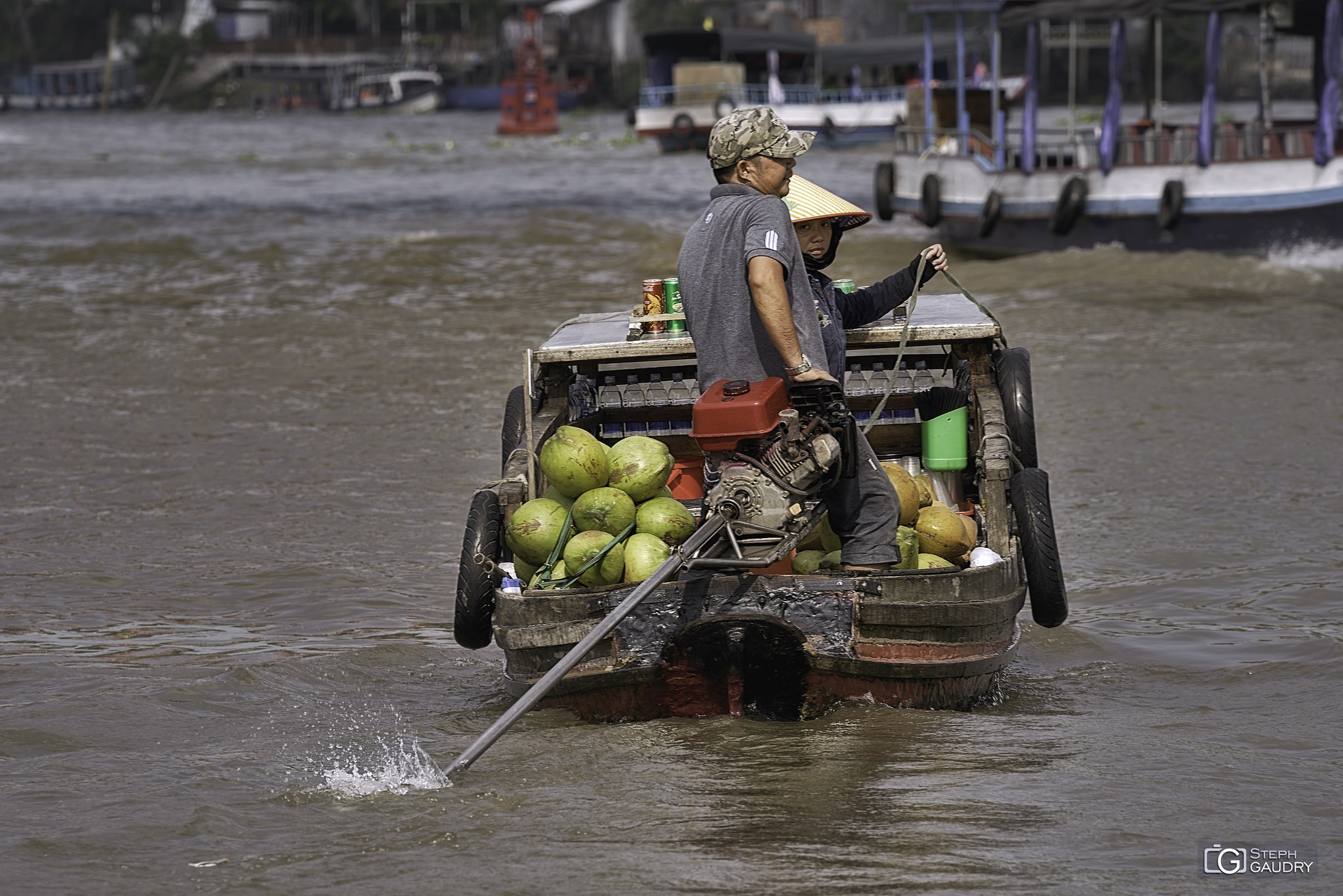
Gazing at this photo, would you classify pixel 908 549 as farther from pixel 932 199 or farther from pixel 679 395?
pixel 932 199

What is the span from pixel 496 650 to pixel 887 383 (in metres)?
2.00

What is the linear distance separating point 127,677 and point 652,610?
94.4 inches

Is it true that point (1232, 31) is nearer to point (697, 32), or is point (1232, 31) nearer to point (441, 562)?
point (441, 562)

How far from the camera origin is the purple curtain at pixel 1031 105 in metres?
19.5

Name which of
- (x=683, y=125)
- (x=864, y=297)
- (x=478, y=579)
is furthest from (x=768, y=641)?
(x=683, y=125)

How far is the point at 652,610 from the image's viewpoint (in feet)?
16.3

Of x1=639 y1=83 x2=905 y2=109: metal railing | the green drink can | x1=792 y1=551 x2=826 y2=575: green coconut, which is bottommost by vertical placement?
x1=792 y1=551 x2=826 y2=575: green coconut

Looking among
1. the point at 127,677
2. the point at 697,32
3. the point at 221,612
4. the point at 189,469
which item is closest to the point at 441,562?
the point at 221,612

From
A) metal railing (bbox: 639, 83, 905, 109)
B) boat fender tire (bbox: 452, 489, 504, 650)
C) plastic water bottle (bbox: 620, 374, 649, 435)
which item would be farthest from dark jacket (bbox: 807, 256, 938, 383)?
metal railing (bbox: 639, 83, 905, 109)

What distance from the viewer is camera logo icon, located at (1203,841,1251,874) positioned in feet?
13.5

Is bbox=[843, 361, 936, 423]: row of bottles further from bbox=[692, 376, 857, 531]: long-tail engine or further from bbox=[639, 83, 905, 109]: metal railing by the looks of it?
bbox=[639, 83, 905, 109]: metal railing

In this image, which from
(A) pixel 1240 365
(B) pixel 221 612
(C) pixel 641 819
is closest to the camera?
(C) pixel 641 819

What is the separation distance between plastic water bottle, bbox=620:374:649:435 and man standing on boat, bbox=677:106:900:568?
1847mm

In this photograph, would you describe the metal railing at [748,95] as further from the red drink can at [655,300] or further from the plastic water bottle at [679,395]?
the red drink can at [655,300]
